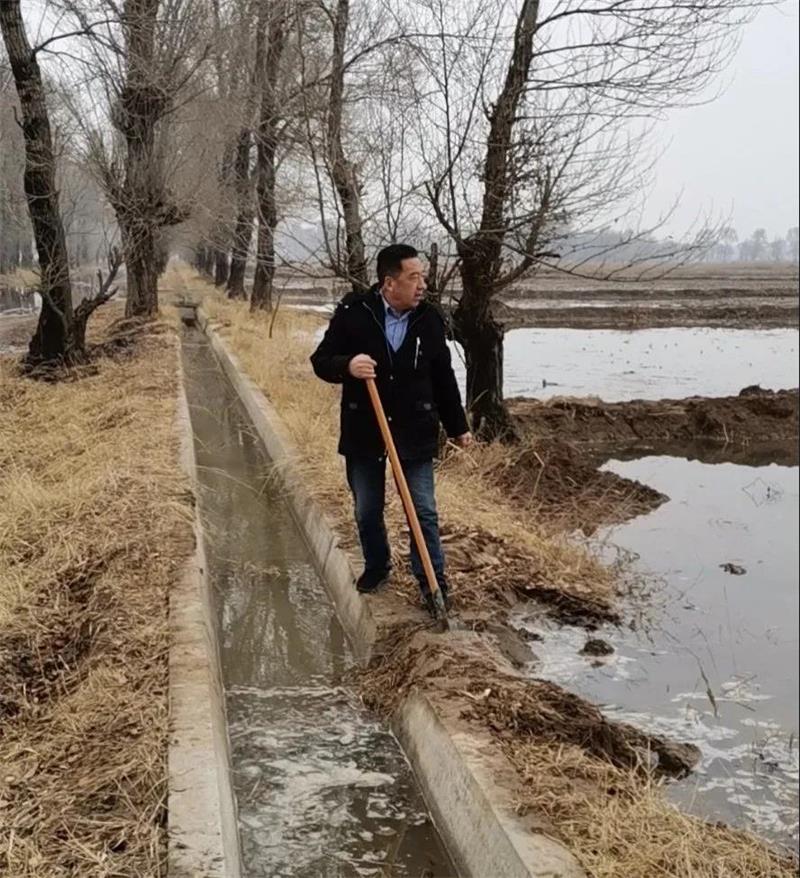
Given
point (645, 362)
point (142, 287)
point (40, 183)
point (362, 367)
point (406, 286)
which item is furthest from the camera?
point (645, 362)

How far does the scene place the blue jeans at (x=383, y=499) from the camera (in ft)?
18.2

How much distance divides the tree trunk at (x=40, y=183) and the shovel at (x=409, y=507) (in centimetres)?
714

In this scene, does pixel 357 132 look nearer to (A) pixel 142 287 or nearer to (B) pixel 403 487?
(B) pixel 403 487

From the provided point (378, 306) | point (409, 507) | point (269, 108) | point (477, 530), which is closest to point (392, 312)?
point (378, 306)

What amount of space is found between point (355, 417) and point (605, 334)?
25340 millimetres

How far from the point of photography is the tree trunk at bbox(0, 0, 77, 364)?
35.9 ft

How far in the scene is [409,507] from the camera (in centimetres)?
537

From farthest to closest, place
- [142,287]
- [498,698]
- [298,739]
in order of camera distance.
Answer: [142,287]
[298,739]
[498,698]

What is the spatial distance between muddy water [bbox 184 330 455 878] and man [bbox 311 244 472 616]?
1.23 meters

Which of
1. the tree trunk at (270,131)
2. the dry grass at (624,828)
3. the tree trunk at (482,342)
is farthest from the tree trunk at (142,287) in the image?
the dry grass at (624,828)

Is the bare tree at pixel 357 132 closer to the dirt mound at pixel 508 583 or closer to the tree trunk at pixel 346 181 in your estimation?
the tree trunk at pixel 346 181

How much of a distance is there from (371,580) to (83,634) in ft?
5.46

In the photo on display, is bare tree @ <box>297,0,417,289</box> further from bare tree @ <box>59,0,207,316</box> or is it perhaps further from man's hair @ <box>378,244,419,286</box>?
man's hair @ <box>378,244,419,286</box>

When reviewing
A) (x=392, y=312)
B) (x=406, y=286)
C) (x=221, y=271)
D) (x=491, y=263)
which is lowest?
(x=392, y=312)
